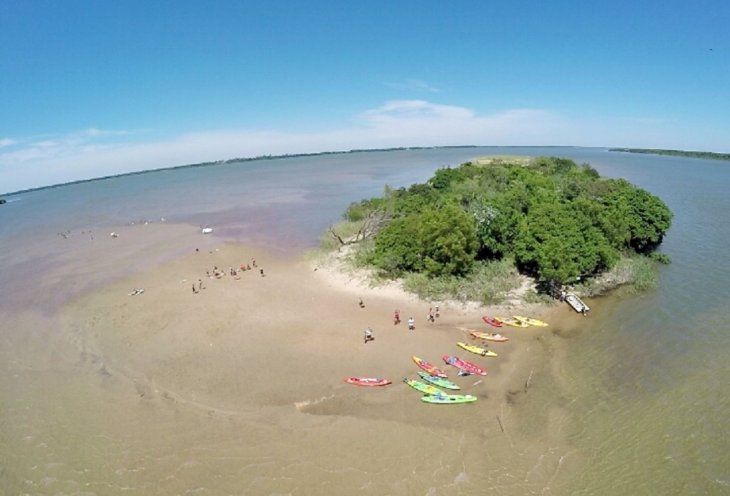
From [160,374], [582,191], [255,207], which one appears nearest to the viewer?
[160,374]

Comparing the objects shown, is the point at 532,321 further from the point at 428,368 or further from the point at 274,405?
the point at 274,405

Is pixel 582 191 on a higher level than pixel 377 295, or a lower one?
higher

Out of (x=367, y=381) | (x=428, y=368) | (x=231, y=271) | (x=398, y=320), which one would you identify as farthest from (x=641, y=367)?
(x=231, y=271)

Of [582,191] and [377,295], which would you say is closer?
[377,295]

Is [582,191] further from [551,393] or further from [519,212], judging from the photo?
[551,393]

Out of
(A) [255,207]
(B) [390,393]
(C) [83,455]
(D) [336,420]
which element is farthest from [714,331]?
(A) [255,207]

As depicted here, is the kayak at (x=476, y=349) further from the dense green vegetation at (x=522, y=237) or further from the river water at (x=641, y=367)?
the dense green vegetation at (x=522, y=237)

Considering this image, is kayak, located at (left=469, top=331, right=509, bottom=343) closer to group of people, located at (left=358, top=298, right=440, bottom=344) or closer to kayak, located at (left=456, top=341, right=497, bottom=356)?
kayak, located at (left=456, top=341, right=497, bottom=356)

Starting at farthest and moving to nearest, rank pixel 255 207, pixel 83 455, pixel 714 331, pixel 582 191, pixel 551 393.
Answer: pixel 255 207, pixel 582 191, pixel 714 331, pixel 551 393, pixel 83 455
